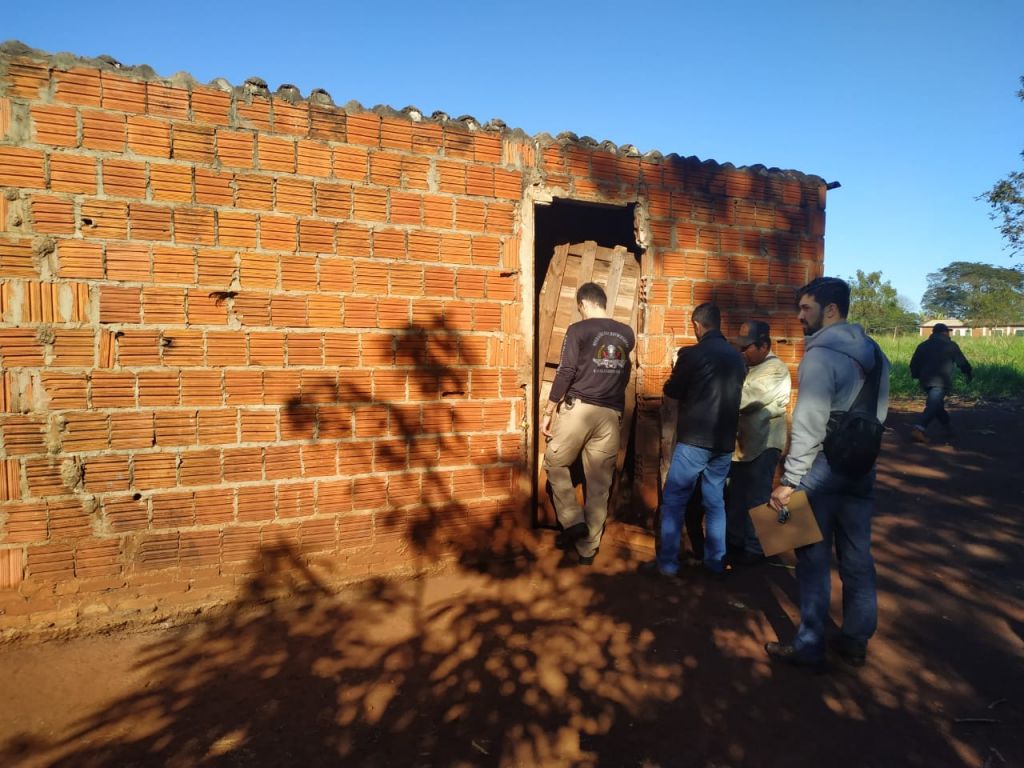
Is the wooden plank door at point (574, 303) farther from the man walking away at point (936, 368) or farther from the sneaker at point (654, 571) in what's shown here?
the man walking away at point (936, 368)

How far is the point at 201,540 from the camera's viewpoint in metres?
3.45

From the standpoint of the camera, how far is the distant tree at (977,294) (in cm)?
4666

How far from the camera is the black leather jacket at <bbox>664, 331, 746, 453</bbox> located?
3.84 m

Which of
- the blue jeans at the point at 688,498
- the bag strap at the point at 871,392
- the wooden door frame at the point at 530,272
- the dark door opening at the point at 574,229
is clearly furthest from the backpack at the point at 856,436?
the dark door opening at the point at 574,229

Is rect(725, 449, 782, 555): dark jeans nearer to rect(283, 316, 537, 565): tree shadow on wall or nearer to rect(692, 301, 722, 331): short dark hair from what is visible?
rect(692, 301, 722, 331): short dark hair

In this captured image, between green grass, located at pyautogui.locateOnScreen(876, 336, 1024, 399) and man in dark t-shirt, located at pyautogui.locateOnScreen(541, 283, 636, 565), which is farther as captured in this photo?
green grass, located at pyautogui.locateOnScreen(876, 336, 1024, 399)

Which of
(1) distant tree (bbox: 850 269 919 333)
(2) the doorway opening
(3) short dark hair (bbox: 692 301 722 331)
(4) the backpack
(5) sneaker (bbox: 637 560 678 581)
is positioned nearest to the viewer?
(4) the backpack

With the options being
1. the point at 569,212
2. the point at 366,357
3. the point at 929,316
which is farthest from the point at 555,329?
the point at 929,316

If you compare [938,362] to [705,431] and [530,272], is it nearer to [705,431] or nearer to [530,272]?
[705,431]

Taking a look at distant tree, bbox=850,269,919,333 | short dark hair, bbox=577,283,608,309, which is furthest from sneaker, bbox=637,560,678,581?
distant tree, bbox=850,269,919,333

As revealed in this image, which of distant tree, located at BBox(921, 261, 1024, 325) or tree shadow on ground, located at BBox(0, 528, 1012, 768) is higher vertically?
distant tree, located at BBox(921, 261, 1024, 325)

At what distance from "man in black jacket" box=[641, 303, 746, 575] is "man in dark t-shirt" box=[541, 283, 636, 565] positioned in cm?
42

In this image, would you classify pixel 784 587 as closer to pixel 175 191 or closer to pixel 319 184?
pixel 319 184

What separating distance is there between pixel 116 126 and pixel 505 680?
3.64 metres
